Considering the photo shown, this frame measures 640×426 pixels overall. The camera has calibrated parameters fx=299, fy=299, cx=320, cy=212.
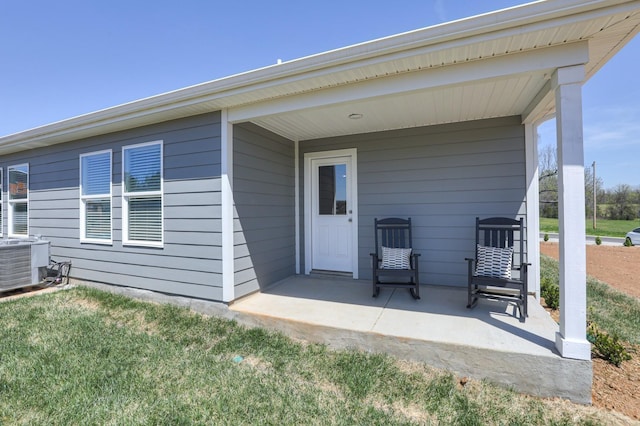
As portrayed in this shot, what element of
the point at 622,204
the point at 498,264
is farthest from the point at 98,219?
the point at 622,204

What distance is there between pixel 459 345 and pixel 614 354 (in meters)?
1.41

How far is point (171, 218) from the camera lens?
4.01 meters

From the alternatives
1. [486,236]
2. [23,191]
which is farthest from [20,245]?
[486,236]

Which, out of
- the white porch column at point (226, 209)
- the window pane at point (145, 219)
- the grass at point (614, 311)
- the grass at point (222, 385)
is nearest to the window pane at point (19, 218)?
the window pane at point (145, 219)

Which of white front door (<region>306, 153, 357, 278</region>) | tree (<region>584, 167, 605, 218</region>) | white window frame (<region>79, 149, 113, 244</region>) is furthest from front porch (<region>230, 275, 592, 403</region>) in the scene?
tree (<region>584, 167, 605, 218</region>)

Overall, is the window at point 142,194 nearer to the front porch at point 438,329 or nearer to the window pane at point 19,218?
the front porch at point 438,329

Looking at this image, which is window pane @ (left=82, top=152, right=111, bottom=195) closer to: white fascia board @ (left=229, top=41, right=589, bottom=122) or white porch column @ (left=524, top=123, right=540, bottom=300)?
white fascia board @ (left=229, top=41, right=589, bottom=122)

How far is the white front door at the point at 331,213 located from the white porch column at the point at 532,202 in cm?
230

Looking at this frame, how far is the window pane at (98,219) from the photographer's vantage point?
4.68 meters

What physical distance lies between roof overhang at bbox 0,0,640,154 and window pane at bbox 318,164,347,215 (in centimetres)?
78

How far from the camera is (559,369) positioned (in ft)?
7.28

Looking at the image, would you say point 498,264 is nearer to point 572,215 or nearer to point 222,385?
point 572,215

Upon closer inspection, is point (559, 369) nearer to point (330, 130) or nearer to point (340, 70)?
point (340, 70)

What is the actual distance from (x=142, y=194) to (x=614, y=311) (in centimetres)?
673
